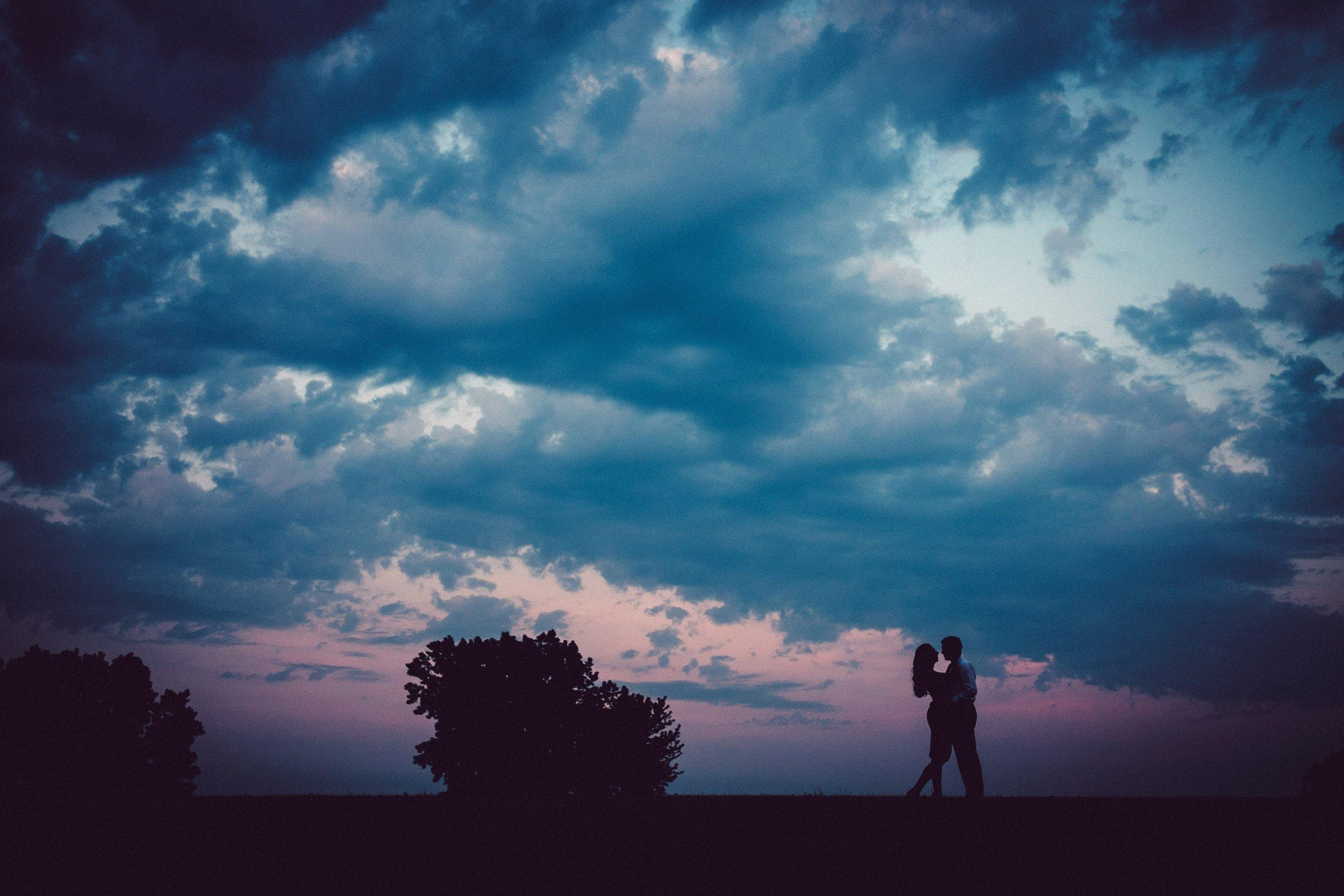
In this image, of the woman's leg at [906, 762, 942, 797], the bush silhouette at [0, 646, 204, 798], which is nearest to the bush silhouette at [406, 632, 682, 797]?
the bush silhouette at [0, 646, 204, 798]

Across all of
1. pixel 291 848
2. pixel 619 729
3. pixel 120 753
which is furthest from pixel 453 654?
pixel 291 848

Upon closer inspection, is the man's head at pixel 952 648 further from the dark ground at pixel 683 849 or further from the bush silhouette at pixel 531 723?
the bush silhouette at pixel 531 723

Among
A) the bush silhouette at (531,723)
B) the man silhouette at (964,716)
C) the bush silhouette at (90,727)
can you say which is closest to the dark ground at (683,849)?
the man silhouette at (964,716)

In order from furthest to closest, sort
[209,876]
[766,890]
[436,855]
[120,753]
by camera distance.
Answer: [120,753] < [436,855] < [209,876] < [766,890]

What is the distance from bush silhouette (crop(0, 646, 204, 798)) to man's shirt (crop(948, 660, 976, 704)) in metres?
53.4

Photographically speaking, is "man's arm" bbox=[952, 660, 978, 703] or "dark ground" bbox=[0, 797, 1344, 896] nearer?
"dark ground" bbox=[0, 797, 1344, 896]

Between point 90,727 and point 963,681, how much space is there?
59031 millimetres

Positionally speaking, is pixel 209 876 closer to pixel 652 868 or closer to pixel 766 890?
pixel 652 868

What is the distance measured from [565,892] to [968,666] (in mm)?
8729

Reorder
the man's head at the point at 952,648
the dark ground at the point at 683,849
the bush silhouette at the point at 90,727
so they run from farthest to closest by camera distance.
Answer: the bush silhouette at the point at 90,727, the man's head at the point at 952,648, the dark ground at the point at 683,849

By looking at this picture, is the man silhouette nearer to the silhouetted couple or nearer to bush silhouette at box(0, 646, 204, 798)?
the silhouetted couple

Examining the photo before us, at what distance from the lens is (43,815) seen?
35.3 feet

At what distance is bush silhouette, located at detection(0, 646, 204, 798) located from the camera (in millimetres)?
48469

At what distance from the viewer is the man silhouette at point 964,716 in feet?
42.2
